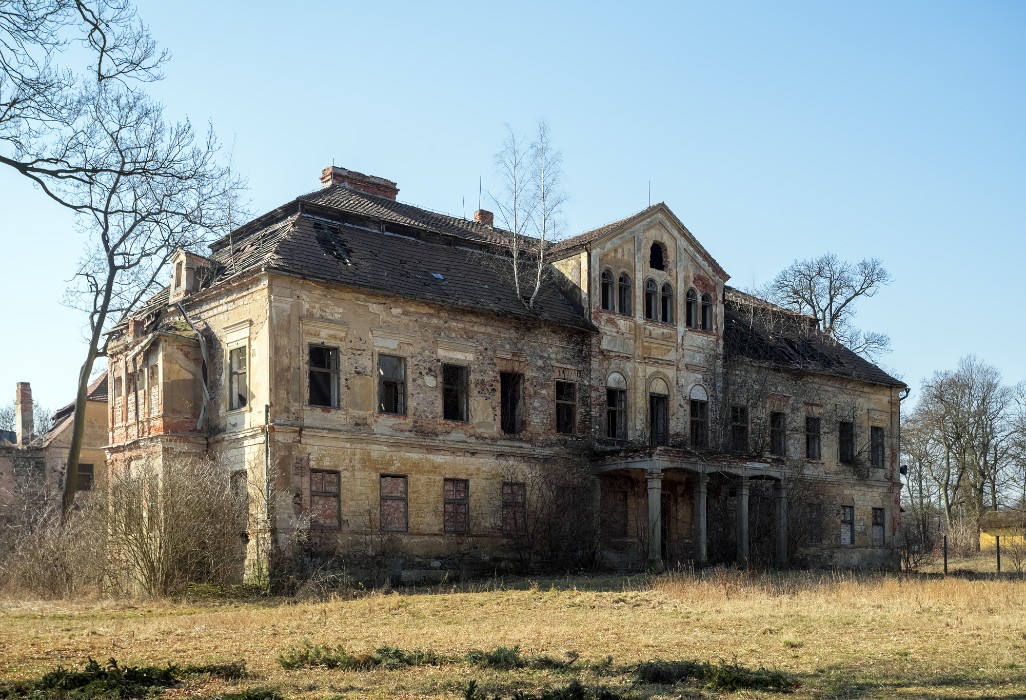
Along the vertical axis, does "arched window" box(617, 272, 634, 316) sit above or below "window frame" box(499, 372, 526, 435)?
above

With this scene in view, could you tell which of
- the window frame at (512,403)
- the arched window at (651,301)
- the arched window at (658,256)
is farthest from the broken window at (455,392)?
the arched window at (658,256)

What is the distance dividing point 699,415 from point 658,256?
4.99 m

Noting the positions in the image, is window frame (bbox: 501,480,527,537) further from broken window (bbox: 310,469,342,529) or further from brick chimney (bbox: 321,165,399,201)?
brick chimney (bbox: 321,165,399,201)

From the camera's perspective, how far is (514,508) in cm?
2866

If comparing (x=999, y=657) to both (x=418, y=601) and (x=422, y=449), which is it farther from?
(x=422, y=449)

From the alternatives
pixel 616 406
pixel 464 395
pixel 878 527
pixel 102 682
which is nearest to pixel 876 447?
pixel 878 527

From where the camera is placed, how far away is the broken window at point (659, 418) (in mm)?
32188

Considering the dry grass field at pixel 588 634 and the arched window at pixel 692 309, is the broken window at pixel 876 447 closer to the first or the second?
the arched window at pixel 692 309

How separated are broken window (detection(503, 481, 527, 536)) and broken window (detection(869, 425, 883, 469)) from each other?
634 inches

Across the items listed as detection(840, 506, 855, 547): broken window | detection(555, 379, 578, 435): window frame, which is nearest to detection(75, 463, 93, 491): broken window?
detection(555, 379, 578, 435): window frame

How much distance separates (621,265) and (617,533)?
303 inches

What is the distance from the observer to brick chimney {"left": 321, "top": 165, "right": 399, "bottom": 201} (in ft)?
109

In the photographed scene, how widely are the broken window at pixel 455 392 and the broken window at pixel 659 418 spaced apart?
6.43 m

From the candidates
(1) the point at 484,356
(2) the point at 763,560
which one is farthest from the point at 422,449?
(2) the point at 763,560
